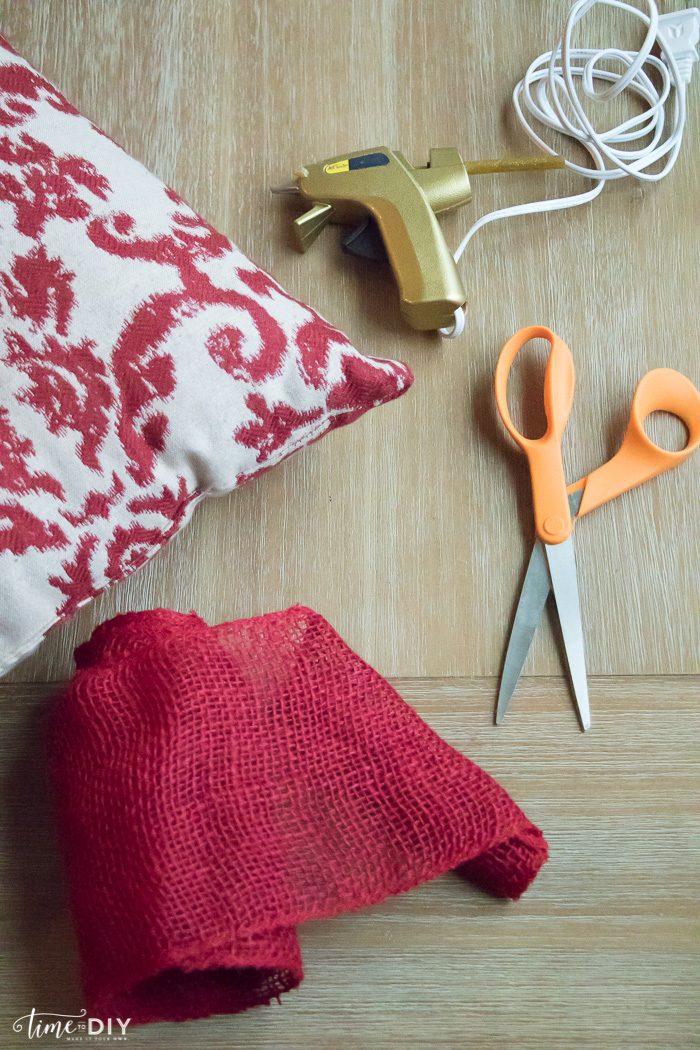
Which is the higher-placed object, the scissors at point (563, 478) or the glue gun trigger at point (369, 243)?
the glue gun trigger at point (369, 243)

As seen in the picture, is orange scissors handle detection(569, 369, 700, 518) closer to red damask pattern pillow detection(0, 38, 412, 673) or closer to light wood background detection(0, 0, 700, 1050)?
light wood background detection(0, 0, 700, 1050)

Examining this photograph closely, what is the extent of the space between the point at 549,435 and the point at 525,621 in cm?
11

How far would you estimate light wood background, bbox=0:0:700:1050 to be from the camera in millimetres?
473

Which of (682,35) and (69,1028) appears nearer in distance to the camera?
(69,1028)

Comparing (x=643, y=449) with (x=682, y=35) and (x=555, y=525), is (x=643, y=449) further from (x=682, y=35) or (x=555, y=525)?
(x=682, y=35)

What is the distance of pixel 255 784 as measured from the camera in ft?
1.48

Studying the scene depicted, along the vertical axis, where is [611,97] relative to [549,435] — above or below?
above

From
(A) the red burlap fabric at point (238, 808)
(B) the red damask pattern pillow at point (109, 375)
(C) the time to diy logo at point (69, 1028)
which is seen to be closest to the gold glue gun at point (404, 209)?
(B) the red damask pattern pillow at point (109, 375)

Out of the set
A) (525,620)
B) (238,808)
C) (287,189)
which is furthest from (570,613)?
(287,189)

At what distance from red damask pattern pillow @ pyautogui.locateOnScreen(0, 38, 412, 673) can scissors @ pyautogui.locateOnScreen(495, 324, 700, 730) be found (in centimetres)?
15

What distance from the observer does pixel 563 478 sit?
0.54 metres

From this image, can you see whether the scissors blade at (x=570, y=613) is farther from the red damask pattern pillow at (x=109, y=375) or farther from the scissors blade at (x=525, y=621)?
the red damask pattern pillow at (x=109, y=375)

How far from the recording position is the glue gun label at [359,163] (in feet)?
1.86

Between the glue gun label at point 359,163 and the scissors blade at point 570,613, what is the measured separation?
267 millimetres
